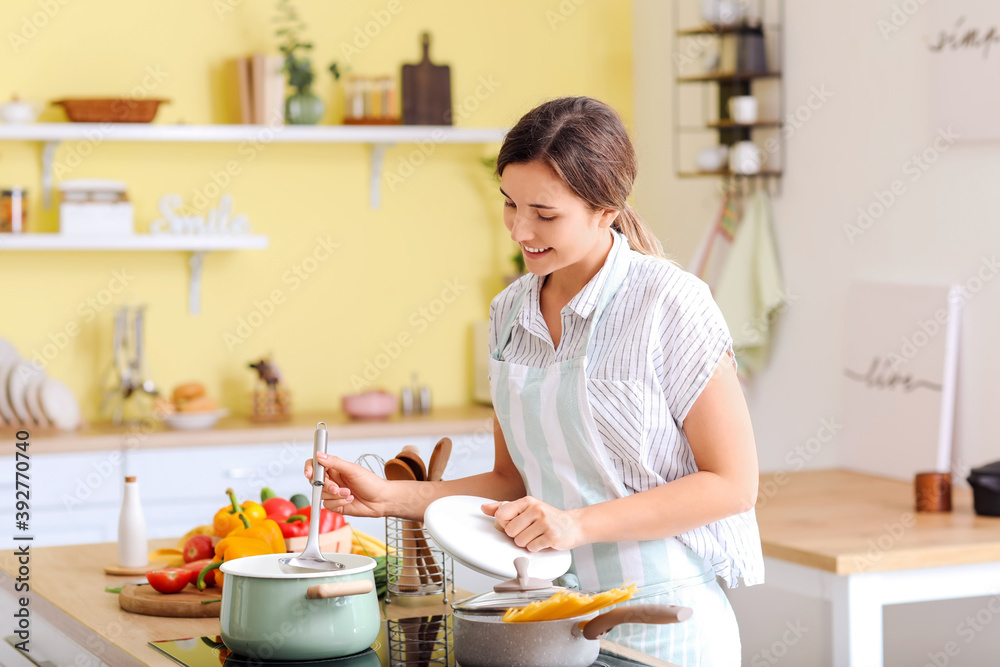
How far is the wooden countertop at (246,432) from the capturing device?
130 inches

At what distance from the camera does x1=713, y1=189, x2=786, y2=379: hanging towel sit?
3375 mm

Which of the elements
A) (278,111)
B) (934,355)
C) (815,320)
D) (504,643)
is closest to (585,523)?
(504,643)

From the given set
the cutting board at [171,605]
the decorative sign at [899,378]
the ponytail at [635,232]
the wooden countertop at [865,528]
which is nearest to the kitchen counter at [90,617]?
the cutting board at [171,605]

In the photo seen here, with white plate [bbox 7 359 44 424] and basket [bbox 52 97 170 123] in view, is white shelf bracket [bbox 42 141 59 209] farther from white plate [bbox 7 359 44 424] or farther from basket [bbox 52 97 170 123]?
white plate [bbox 7 359 44 424]

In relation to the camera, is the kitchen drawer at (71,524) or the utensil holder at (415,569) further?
→ the kitchen drawer at (71,524)

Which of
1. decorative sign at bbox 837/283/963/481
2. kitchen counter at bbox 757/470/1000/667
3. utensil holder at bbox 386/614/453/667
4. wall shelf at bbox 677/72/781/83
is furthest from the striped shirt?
wall shelf at bbox 677/72/781/83

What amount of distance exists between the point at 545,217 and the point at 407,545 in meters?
0.49

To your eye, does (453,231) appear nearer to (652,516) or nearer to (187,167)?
(187,167)

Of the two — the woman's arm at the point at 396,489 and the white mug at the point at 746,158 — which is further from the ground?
the white mug at the point at 746,158

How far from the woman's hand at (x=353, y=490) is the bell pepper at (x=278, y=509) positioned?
245 millimetres

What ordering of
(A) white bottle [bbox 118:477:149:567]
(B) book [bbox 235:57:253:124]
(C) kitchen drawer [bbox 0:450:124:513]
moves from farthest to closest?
(B) book [bbox 235:57:253:124] → (C) kitchen drawer [bbox 0:450:124:513] → (A) white bottle [bbox 118:477:149:567]

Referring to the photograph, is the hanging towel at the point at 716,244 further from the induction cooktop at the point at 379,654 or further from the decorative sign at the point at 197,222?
the induction cooktop at the point at 379,654

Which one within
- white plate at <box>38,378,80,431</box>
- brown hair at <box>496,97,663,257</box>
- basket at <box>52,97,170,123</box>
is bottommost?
white plate at <box>38,378,80,431</box>

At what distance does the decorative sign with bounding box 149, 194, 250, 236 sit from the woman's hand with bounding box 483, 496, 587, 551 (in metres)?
2.57
